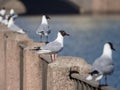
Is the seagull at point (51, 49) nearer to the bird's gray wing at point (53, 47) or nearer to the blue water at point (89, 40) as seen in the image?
the bird's gray wing at point (53, 47)

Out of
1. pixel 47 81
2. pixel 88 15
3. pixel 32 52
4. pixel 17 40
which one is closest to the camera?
pixel 47 81

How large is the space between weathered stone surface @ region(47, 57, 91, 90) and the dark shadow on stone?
48383 mm

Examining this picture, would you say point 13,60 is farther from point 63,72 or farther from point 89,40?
point 89,40

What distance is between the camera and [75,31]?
36.6 metres

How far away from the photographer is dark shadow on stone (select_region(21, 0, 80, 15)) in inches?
2179

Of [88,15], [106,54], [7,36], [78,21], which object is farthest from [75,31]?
[106,54]

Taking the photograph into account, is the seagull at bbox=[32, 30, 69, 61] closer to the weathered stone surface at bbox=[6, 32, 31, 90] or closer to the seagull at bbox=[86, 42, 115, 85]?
the weathered stone surface at bbox=[6, 32, 31, 90]

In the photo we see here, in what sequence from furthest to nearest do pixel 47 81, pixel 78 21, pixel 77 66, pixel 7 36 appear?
1. pixel 78 21
2. pixel 7 36
3. pixel 47 81
4. pixel 77 66

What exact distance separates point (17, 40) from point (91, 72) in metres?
2.85

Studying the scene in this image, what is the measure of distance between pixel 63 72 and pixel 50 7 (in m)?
51.6

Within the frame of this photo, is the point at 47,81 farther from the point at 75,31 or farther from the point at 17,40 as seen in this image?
the point at 75,31

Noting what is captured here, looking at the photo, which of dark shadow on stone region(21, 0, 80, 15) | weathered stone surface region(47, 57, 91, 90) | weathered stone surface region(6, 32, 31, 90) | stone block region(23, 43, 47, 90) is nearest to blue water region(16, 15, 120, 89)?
weathered stone surface region(6, 32, 31, 90)

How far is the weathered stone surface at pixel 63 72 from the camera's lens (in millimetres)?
5766

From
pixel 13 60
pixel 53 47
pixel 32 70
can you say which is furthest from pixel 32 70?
pixel 13 60
